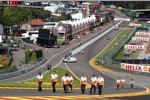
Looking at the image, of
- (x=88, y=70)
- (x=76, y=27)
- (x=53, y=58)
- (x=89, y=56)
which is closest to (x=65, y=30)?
(x=76, y=27)

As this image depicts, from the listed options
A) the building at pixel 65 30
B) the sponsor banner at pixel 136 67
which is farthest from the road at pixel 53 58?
the sponsor banner at pixel 136 67

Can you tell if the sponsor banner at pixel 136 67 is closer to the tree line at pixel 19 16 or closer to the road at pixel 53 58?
the road at pixel 53 58

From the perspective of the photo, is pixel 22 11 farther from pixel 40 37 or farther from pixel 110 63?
pixel 110 63

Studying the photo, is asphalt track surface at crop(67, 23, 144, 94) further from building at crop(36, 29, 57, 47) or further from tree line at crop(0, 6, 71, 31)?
tree line at crop(0, 6, 71, 31)

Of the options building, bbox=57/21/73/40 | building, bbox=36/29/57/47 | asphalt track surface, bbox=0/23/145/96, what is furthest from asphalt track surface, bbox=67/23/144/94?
building, bbox=57/21/73/40

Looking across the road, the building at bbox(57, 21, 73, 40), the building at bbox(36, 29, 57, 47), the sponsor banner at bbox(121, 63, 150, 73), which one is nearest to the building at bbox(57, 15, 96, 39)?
the building at bbox(57, 21, 73, 40)

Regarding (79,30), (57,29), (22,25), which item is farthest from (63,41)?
(22,25)

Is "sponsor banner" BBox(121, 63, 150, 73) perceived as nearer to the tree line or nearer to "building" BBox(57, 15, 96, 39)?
"building" BBox(57, 15, 96, 39)

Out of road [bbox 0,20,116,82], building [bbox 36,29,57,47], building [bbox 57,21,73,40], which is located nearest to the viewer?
road [bbox 0,20,116,82]

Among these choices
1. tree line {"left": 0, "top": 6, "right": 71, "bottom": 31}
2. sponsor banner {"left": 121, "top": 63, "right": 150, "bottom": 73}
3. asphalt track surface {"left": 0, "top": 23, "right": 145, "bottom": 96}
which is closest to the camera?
asphalt track surface {"left": 0, "top": 23, "right": 145, "bottom": 96}

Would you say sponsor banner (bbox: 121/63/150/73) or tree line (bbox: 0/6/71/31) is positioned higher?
sponsor banner (bbox: 121/63/150/73)

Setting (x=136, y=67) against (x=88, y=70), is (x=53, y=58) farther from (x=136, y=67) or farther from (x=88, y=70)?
(x=136, y=67)

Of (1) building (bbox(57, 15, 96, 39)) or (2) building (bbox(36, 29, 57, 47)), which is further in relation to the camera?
(1) building (bbox(57, 15, 96, 39))

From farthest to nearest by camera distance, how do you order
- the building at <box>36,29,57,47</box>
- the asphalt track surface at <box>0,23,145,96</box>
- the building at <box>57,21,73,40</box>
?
the building at <box>57,21,73,40</box>
the building at <box>36,29,57,47</box>
the asphalt track surface at <box>0,23,145,96</box>
